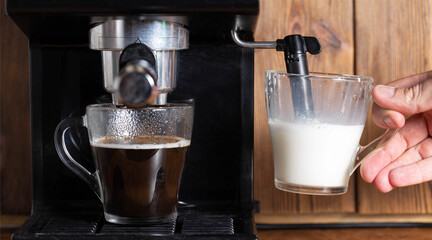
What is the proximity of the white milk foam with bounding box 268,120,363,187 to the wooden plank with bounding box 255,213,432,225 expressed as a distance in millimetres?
242

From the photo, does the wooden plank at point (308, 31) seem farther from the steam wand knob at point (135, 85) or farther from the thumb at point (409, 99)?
the steam wand knob at point (135, 85)

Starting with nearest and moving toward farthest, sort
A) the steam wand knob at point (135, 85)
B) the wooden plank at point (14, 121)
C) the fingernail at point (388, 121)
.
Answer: the steam wand knob at point (135, 85) → the fingernail at point (388, 121) → the wooden plank at point (14, 121)

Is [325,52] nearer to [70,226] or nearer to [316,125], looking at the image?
[316,125]

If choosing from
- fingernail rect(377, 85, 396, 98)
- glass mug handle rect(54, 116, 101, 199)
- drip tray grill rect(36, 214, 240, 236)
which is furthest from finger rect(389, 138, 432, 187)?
glass mug handle rect(54, 116, 101, 199)

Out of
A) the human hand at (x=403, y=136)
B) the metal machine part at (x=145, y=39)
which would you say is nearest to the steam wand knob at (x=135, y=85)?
the metal machine part at (x=145, y=39)

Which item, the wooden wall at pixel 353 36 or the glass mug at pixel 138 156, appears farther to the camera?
the wooden wall at pixel 353 36

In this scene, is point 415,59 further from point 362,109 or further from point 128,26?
point 128,26

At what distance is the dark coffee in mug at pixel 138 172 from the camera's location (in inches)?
22.4

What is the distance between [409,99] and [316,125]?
0.46ft

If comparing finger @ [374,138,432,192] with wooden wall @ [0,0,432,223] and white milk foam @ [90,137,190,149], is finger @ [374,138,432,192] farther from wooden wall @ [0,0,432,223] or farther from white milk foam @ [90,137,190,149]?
white milk foam @ [90,137,190,149]

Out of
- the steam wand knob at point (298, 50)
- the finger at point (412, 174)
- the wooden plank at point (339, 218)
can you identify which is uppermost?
the steam wand knob at point (298, 50)

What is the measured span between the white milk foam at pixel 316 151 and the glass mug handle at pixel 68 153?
0.72 ft

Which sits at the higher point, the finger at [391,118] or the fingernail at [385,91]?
the fingernail at [385,91]

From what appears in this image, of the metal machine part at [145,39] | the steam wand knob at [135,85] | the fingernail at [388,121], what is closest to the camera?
the steam wand knob at [135,85]
